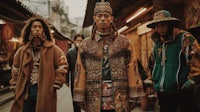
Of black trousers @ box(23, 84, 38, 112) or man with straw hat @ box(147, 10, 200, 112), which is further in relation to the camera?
black trousers @ box(23, 84, 38, 112)

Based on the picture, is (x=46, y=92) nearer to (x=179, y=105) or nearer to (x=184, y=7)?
(x=179, y=105)

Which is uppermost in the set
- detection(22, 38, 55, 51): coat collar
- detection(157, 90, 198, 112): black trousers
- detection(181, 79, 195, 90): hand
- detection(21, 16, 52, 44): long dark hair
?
detection(21, 16, 52, 44): long dark hair

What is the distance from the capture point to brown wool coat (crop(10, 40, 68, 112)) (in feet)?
14.2

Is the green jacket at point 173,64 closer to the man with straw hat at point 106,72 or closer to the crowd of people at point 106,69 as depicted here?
the crowd of people at point 106,69

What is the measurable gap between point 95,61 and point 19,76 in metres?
1.46

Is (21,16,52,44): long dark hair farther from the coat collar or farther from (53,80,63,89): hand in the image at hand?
(53,80,63,89): hand

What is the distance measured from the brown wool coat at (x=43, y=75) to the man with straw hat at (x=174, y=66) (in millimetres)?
1606

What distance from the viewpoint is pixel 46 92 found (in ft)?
14.4

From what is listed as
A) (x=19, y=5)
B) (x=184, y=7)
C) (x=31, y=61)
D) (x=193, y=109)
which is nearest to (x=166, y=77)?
(x=193, y=109)

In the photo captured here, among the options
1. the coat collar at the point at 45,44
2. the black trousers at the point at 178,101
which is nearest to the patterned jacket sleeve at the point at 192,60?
the black trousers at the point at 178,101

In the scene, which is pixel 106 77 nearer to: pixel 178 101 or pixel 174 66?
pixel 174 66

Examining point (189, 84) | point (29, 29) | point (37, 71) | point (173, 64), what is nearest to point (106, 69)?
point (173, 64)

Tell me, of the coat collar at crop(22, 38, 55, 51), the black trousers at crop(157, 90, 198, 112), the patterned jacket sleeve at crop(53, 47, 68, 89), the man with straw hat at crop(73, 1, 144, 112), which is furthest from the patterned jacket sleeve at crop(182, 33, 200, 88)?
the coat collar at crop(22, 38, 55, 51)

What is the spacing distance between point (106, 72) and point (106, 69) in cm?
4
